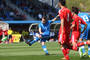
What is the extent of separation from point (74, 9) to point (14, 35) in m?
22.9

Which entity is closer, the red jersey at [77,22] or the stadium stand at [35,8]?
the red jersey at [77,22]

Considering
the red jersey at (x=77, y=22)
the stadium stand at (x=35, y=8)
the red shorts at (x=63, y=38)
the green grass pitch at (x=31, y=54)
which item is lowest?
the green grass pitch at (x=31, y=54)

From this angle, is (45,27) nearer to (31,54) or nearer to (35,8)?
(31,54)

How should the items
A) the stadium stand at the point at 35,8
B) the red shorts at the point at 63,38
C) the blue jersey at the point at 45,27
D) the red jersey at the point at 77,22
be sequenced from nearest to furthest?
the red shorts at the point at 63,38 → the red jersey at the point at 77,22 → the blue jersey at the point at 45,27 → the stadium stand at the point at 35,8

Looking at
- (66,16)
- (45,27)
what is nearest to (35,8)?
(45,27)

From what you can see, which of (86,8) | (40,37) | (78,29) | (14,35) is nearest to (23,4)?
(14,35)

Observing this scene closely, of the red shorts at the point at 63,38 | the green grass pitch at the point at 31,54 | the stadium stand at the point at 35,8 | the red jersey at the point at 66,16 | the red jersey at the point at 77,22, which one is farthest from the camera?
the stadium stand at the point at 35,8

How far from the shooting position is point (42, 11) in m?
42.1

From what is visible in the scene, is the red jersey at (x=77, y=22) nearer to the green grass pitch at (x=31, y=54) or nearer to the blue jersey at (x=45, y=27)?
the green grass pitch at (x=31, y=54)

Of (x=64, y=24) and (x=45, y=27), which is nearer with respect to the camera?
(x=64, y=24)

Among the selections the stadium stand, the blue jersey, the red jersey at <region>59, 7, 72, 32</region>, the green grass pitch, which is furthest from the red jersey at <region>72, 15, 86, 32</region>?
the stadium stand

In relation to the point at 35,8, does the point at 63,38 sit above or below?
below

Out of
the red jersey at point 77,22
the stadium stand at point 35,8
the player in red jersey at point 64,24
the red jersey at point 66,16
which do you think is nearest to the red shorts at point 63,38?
the player in red jersey at point 64,24

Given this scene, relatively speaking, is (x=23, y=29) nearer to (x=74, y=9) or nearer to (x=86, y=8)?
(x=74, y=9)
